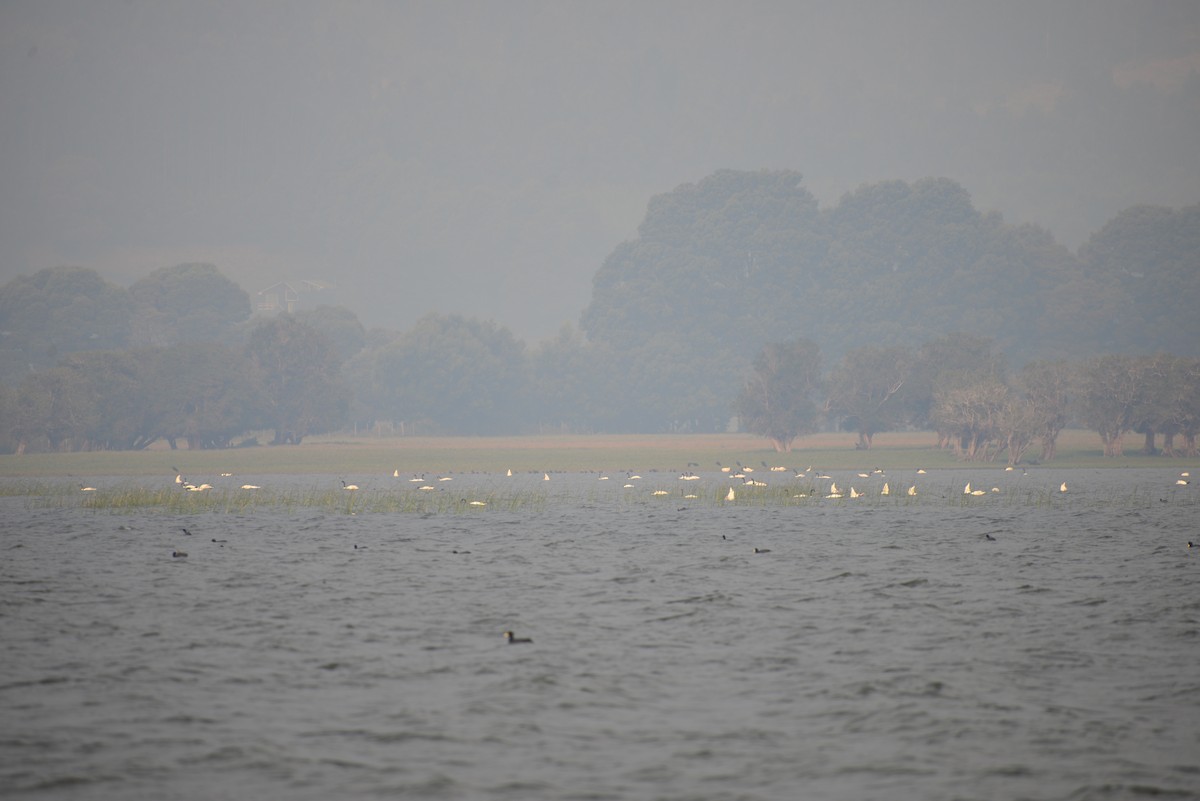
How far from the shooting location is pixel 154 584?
33312mm

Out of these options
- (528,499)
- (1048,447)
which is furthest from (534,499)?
(1048,447)

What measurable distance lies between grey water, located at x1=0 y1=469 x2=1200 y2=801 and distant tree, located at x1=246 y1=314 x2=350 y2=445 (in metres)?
109

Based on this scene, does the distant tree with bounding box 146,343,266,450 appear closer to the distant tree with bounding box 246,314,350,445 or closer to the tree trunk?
the distant tree with bounding box 246,314,350,445

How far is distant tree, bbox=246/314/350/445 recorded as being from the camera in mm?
152625

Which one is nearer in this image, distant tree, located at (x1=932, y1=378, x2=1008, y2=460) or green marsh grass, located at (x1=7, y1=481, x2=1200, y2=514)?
green marsh grass, located at (x1=7, y1=481, x2=1200, y2=514)

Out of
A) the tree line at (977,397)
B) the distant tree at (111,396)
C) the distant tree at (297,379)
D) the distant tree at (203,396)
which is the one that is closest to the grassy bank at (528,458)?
the tree line at (977,397)

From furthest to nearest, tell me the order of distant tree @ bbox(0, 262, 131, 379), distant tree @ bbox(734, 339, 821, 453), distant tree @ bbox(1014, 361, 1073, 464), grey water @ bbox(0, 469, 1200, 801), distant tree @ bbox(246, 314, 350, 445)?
distant tree @ bbox(0, 262, 131, 379)
distant tree @ bbox(246, 314, 350, 445)
distant tree @ bbox(734, 339, 821, 453)
distant tree @ bbox(1014, 361, 1073, 464)
grey water @ bbox(0, 469, 1200, 801)

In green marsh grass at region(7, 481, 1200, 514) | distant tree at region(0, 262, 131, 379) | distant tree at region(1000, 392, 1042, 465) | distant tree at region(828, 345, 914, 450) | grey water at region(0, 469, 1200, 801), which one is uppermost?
distant tree at region(0, 262, 131, 379)

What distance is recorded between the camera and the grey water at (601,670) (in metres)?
16.3

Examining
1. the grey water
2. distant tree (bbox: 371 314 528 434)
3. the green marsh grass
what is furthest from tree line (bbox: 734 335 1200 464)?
the grey water

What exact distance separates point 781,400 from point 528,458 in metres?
25.3

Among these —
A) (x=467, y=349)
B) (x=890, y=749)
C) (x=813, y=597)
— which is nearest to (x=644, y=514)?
(x=813, y=597)

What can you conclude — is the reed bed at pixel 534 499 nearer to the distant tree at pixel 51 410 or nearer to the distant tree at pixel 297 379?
the distant tree at pixel 51 410

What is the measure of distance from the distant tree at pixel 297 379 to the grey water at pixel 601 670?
357ft
